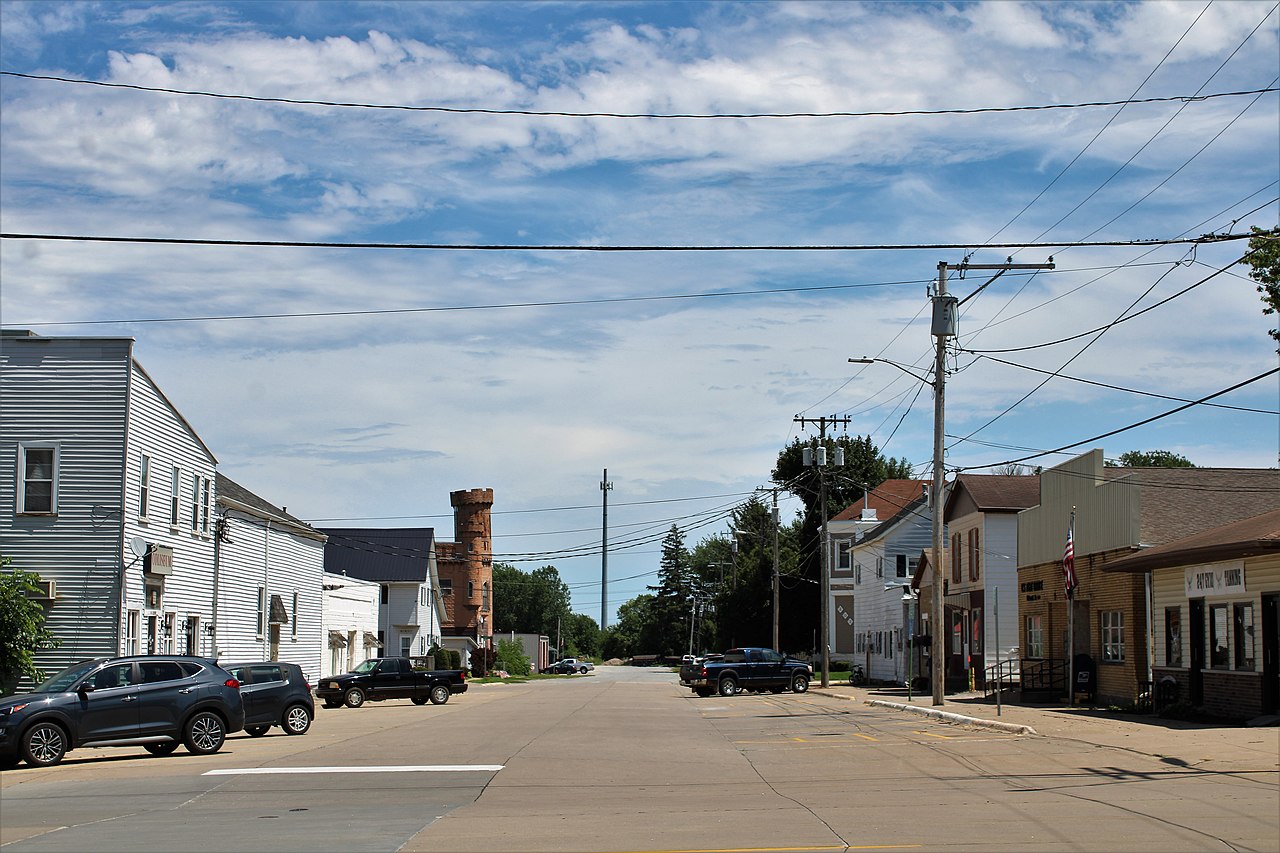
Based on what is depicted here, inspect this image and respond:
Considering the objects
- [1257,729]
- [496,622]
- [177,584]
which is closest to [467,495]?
[177,584]

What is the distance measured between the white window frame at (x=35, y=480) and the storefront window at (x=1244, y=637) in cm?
2666

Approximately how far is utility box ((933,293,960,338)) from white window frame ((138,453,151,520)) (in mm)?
20706

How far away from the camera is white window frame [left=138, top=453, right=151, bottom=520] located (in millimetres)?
32625

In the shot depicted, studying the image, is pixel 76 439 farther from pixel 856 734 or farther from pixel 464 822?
pixel 464 822

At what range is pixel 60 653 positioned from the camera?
31.1 meters

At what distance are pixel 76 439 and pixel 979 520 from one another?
28.7 metres

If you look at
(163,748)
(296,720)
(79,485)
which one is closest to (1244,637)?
(296,720)

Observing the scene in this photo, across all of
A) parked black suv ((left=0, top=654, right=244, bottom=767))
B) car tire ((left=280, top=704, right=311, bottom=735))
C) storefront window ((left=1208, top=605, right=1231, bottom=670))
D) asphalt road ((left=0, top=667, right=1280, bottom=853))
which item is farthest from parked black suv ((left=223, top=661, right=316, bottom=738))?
storefront window ((left=1208, top=605, right=1231, bottom=670))

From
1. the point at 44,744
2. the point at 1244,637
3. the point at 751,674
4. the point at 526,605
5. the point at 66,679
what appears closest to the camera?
the point at 44,744

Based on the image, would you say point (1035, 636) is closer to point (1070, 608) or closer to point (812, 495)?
point (1070, 608)

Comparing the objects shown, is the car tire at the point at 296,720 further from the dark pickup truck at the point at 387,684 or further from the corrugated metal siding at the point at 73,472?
the dark pickup truck at the point at 387,684

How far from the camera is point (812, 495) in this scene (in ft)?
327

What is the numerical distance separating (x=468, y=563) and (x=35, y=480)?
59059mm

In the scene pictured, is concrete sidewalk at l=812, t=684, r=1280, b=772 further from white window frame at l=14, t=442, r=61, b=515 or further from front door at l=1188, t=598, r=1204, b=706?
white window frame at l=14, t=442, r=61, b=515
